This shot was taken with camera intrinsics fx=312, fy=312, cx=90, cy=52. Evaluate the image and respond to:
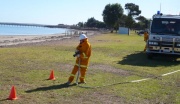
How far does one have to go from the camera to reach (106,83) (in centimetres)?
1090

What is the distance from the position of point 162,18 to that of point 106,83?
987 cm

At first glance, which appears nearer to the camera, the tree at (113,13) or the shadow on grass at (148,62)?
the shadow on grass at (148,62)

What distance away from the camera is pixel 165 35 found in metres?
18.9

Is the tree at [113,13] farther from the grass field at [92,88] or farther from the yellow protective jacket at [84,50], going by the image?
the yellow protective jacket at [84,50]

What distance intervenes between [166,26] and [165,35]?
0.62 metres

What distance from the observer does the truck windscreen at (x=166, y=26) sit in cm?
1903

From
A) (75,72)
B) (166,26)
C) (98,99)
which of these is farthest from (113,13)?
(98,99)

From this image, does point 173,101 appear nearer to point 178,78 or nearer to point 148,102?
point 148,102

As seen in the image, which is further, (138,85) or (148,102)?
(138,85)

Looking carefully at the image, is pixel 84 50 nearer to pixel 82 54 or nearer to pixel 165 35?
pixel 82 54

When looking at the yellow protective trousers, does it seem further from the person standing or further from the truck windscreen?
the truck windscreen

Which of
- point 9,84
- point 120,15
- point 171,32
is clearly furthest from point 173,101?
point 120,15

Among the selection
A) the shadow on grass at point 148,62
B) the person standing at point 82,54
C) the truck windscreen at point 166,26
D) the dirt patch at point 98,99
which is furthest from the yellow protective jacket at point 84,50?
the truck windscreen at point 166,26

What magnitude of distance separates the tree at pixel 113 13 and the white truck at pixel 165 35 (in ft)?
319
